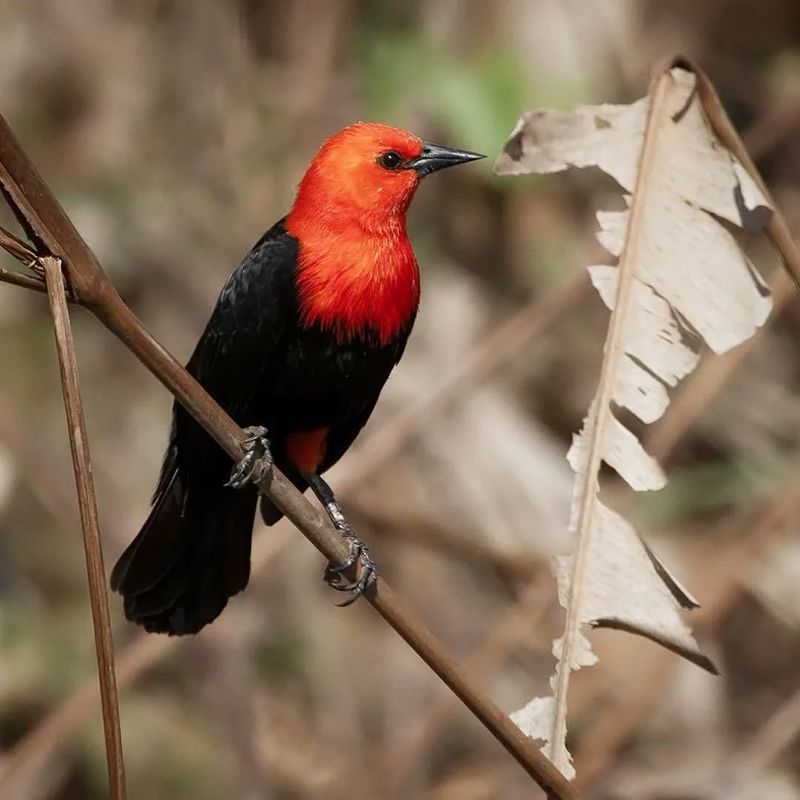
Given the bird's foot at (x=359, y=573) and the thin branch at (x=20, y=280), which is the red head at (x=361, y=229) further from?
the thin branch at (x=20, y=280)

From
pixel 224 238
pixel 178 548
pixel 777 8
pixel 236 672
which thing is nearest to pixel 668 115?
pixel 178 548

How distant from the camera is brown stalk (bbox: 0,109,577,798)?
1478 millimetres

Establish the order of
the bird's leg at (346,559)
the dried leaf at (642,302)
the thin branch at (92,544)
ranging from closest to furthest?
the thin branch at (92,544), the dried leaf at (642,302), the bird's leg at (346,559)

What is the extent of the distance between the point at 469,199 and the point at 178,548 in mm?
2299

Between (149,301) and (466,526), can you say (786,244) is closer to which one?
(466,526)

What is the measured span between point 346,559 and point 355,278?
759 mm

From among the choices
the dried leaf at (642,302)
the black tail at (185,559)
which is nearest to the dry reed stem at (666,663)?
the black tail at (185,559)

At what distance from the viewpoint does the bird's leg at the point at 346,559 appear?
2311mm

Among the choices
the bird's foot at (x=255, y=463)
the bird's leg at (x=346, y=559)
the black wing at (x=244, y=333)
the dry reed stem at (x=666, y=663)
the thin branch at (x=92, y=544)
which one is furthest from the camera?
the dry reed stem at (x=666, y=663)

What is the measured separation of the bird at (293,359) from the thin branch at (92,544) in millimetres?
908

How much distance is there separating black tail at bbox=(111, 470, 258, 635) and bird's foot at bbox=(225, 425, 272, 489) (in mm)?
338

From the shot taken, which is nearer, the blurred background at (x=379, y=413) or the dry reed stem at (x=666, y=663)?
the dry reed stem at (x=666, y=663)

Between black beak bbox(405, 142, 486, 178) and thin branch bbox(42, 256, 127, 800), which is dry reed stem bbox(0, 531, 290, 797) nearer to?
black beak bbox(405, 142, 486, 178)

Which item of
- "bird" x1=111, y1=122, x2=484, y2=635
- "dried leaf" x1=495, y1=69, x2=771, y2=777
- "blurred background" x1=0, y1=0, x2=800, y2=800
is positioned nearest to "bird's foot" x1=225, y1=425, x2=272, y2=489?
"bird" x1=111, y1=122, x2=484, y2=635
